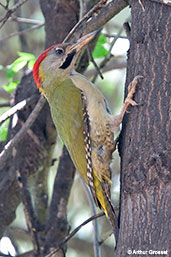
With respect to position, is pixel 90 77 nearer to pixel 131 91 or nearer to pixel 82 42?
pixel 82 42

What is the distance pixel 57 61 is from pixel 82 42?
39 centimetres

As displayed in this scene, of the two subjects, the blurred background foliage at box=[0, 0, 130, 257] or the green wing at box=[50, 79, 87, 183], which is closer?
the green wing at box=[50, 79, 87, 183]

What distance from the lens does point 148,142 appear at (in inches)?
105

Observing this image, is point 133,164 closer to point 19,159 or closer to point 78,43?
point 78,43

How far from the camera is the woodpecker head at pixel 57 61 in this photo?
4266mm

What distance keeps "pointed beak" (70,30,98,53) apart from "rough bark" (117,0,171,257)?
81 centimetres

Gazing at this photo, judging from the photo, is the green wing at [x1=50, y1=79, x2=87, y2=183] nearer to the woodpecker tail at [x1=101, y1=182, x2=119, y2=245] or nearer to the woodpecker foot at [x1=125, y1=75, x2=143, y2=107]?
the woodpecker tail at [x1=101, y1=182, x2=119, y2=245]

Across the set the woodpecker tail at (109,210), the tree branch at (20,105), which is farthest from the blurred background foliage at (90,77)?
the woodpecker tail at (109,210)

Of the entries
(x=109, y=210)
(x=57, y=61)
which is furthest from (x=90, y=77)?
(x=109, y=210)

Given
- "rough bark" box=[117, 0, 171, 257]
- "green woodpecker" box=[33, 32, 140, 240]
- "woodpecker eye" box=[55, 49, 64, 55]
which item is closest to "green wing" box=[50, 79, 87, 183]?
"green woodpecker" box=[33, 32, 140, 240]

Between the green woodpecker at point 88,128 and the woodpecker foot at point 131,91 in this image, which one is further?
the green woodpecker at point 88,128

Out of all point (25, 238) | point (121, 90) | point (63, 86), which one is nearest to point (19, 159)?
point (63, 86)

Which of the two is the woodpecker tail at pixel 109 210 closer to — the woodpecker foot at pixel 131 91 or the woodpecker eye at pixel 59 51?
the woodpecker foot at pixel 131 91

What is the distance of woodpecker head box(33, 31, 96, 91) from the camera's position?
427 cm
